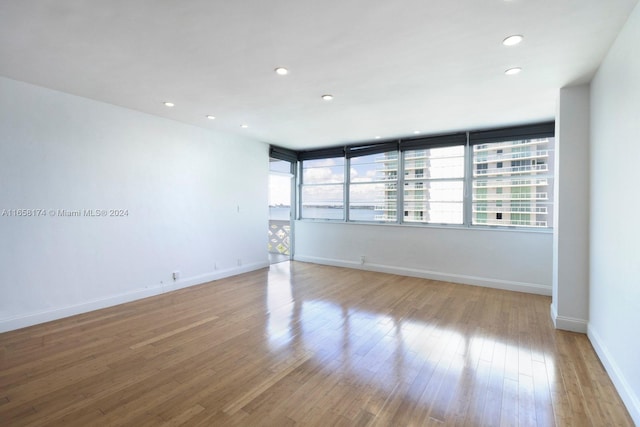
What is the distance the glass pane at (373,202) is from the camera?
5.95 m

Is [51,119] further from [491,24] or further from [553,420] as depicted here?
[553,420]

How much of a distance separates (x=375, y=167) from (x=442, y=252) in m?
2.09

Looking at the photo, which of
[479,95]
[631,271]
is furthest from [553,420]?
[479,95]

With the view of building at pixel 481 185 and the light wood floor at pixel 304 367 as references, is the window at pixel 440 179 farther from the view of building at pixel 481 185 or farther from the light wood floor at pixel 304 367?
the light wood floor at pixel 304 367

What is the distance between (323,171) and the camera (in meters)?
6.85

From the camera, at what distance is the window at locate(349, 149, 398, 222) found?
5922mm

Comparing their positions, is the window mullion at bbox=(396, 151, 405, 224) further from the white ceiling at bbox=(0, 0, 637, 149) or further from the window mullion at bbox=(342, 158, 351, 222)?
the white ceiling at bbox=(0, 0, 637, 149)

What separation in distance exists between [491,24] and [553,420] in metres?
2.58

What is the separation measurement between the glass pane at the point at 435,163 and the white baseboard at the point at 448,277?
1.74 metres

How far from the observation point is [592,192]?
9.54 ft

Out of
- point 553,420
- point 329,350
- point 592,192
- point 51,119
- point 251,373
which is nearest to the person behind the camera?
point 553,420

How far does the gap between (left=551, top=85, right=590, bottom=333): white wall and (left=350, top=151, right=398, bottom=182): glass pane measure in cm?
290

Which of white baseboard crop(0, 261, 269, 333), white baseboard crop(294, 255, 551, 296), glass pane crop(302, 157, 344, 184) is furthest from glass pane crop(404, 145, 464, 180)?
white baseboard crop(0, 261, 269, 333)

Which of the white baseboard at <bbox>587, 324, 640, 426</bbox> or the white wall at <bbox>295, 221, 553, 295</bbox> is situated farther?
the white wall at <bbox>295, 221, 553, 295</bbox>
